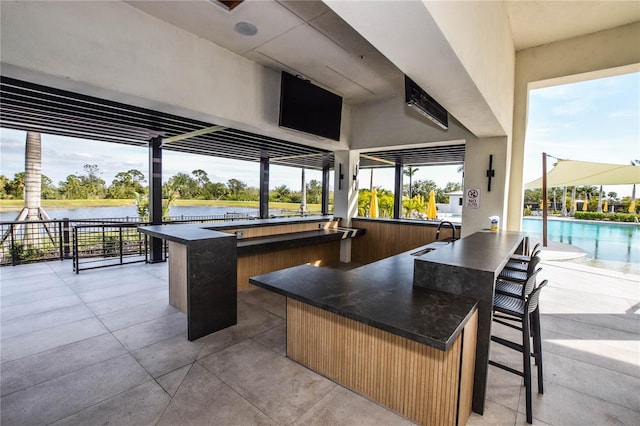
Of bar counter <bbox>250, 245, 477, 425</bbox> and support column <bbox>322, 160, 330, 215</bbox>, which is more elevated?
support column <bbox>322, 160, 330, 215</bbox>

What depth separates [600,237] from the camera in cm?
1254

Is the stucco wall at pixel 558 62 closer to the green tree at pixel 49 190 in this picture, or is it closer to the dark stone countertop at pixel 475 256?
the dark stone countertop at pixel 475 256

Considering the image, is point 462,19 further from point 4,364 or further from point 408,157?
point 408,157

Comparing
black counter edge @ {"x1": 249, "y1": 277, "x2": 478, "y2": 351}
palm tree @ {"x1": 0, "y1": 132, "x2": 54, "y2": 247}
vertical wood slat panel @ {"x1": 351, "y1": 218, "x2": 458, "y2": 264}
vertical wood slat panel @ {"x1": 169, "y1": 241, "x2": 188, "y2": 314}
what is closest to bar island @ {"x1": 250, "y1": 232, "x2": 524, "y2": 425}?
black counter edge @ {"x1": 249, "y1": 277, "x2": 478, "y2": 351}

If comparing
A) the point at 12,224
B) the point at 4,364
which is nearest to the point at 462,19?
the point at 4,364

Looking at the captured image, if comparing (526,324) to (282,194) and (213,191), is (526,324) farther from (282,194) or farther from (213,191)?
(282,194)

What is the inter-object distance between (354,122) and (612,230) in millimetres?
17177

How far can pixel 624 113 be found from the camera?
37.3 feet

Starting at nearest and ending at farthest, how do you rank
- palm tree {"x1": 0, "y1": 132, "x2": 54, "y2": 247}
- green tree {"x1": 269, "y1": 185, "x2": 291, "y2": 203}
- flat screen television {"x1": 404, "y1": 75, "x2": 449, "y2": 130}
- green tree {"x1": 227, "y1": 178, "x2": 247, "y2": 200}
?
1. flat screen television {"x1": 404, "y1": 75, "x2": 449, "y2": 130}
2. palm tree {"x1": 0, "y1": 132, "x2": 54, "y2": 247}
3. green tree {"x1": 227, "y1": 178, "x2": 247, "y2": 200}
4. green tree {"x1": 269, "y1": 185, "x2": 291, "y2": 203}

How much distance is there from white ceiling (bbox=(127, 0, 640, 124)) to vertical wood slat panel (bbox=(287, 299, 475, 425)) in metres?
2.35

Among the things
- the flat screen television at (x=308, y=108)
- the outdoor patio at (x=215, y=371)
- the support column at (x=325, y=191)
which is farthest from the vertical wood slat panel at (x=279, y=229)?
the support column at (x=325, y=191)

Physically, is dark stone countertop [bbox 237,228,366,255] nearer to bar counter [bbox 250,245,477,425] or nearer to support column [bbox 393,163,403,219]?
bar counter [bbox 250,245,477,425]

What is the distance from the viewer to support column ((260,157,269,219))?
709 centimetres

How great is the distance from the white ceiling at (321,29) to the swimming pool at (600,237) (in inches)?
233
